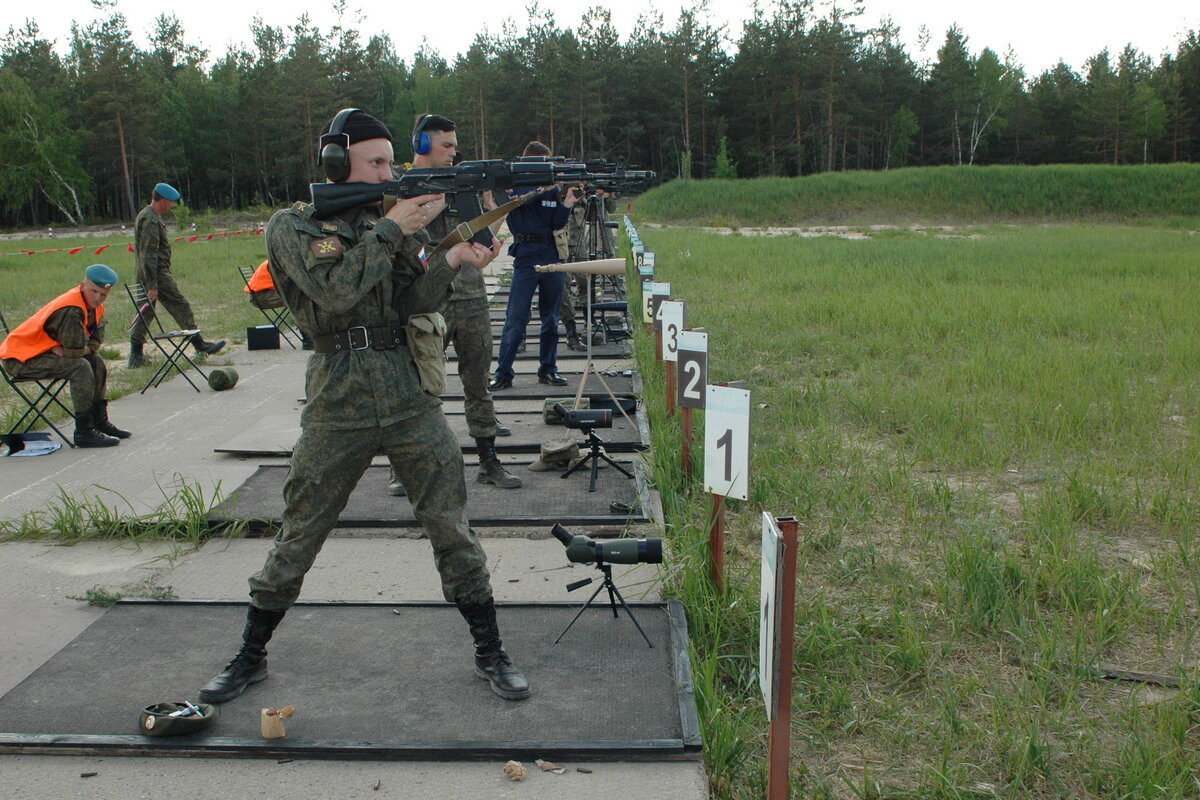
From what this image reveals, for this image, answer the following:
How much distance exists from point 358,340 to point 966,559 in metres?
2.74

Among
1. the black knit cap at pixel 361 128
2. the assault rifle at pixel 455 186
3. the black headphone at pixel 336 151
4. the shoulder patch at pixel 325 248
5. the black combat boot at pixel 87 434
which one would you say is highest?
the black knit cap at pixel 361 128

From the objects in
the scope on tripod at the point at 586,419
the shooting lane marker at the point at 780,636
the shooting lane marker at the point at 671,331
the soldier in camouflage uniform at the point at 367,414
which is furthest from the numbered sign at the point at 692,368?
the shooting lane marker at the point at 780,636

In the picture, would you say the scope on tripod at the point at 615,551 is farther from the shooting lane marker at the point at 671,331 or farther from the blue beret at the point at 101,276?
the blue beret at the point at 101,276

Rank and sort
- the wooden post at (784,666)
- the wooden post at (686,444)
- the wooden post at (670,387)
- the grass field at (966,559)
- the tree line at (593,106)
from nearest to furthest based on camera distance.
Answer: the wooden post at (784,666), the grass field at (966,559), the wooden post at (686,444), the wooden post at (670,387), the tree line at (593,106)

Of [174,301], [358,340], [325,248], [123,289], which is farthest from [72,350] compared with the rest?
[123,289]

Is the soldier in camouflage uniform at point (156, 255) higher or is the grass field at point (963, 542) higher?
the soldier in camouflage uniform at point (156, 255)

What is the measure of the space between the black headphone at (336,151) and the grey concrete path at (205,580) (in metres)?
1.90

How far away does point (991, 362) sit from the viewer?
30.0 feet

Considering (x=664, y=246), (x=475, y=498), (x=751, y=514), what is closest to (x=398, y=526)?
(x=475, y=498)

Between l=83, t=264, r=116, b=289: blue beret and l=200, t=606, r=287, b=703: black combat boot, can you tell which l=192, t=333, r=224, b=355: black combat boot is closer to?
l=83, t=264, r=116, b=289: blue beret

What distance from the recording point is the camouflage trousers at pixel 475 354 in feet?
20.4

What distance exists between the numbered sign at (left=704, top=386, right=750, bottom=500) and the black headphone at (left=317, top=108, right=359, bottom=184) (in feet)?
5.50

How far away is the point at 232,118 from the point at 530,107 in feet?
68.3

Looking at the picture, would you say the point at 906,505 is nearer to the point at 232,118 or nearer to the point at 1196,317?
the point at 1196,317
